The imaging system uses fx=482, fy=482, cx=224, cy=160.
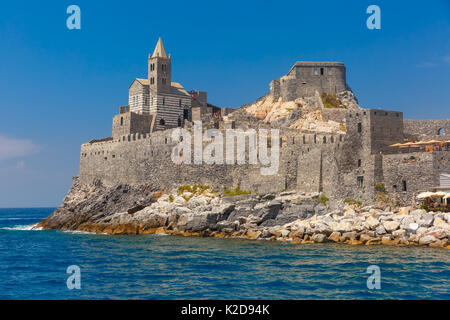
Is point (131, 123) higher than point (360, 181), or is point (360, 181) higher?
point (131, 123)

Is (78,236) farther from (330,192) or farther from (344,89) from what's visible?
(344,89)

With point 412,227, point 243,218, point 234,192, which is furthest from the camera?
point 234,192

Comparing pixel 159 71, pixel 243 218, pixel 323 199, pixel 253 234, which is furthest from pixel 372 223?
pixel 159 71

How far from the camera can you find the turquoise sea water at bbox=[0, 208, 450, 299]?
65.9 ft

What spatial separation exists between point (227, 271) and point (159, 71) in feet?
143

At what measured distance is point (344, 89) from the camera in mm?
61781

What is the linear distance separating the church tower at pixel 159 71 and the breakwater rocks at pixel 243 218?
14.3 metres

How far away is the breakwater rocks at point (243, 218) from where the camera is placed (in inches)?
1299

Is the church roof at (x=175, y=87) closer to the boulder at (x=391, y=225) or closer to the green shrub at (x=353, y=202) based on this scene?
the green shrub at (x=353, y=202)

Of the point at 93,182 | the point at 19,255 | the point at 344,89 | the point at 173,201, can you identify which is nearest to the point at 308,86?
the point at 344,89

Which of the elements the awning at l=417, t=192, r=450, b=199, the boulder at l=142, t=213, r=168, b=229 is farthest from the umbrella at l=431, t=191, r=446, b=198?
the boulder at l=142, t=213, r=168, b=229

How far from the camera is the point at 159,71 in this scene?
63688mm

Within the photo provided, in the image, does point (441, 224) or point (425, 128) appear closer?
point (441, 224)

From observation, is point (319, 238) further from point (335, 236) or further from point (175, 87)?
point (175, 87)
